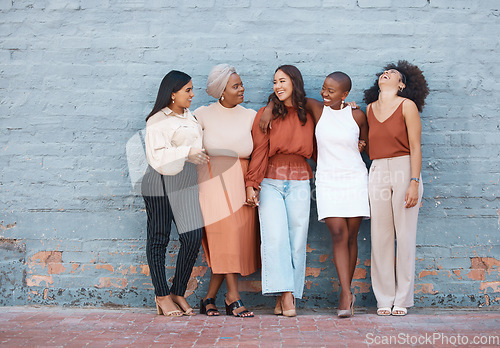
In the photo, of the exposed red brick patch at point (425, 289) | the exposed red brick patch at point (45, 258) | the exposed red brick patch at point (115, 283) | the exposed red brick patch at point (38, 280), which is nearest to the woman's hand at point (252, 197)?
the exposed red brick patch at point (115, 283)

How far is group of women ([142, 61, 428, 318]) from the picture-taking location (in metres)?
4.73

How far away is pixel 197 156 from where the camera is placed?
4.55 m

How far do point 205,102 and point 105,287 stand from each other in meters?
1.81

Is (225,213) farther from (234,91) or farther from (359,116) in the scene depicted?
(359,116)

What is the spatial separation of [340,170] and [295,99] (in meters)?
0.68

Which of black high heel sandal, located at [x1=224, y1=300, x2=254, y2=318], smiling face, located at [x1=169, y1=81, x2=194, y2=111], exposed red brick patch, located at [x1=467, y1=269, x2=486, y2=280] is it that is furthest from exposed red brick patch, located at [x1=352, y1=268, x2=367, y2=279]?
smiling face, located at [x1=169, y1=81, x2=194, y2=111]

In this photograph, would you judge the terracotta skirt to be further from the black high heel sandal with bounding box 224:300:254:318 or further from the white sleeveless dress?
the white sleeveless dress

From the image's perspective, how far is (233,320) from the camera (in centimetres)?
461

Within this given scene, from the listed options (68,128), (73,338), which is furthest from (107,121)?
(73,338)

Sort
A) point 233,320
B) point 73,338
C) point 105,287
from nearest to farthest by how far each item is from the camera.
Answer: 1. point 73,338
2. point 233,320
3. point 105,287

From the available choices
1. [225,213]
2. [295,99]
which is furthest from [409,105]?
[225,213]

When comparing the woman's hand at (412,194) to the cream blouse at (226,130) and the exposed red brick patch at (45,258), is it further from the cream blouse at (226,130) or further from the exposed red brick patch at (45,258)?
the exposed red brick patch at (45,258)

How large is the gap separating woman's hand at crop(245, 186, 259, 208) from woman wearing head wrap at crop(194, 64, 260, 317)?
0.28 feet

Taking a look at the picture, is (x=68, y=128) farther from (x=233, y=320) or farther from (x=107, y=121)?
(x=233, y=320)
